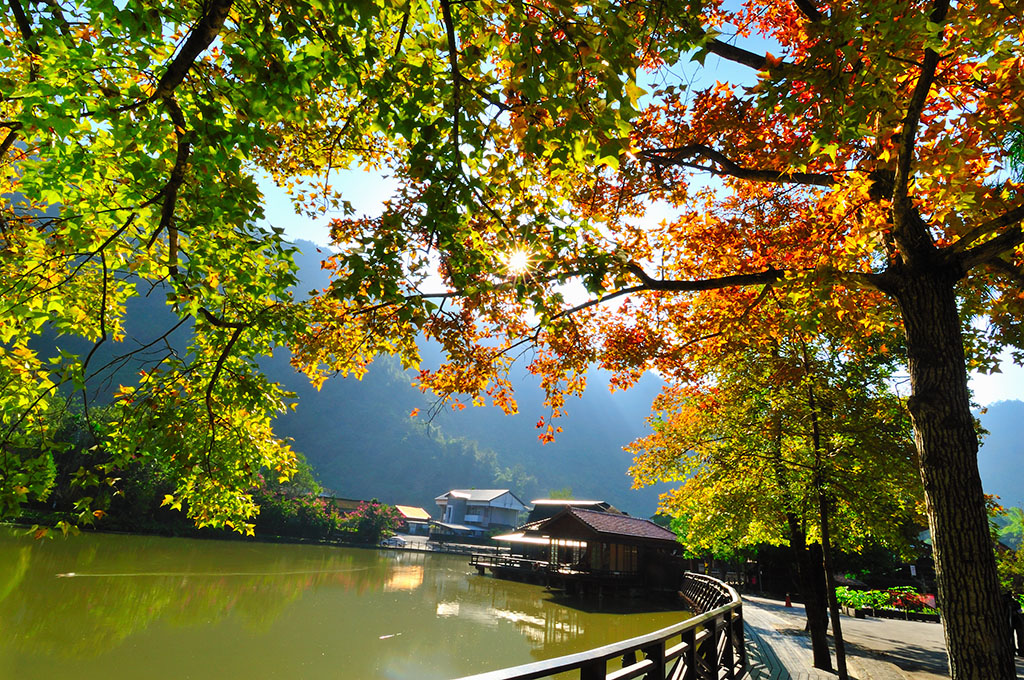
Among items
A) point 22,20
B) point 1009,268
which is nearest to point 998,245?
point 1009,268

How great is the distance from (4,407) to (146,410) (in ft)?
4.07

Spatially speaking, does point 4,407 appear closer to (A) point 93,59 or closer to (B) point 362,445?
(A) point 93,59

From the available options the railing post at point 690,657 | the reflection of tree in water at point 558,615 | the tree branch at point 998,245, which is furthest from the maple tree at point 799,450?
the reflection of tree in water at point 558,615

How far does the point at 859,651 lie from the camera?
1195 cm

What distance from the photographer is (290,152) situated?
7.33m

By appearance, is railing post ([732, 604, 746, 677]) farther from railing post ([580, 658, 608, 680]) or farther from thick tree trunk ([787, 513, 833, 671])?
railing post ([580, 658, 608, 680])

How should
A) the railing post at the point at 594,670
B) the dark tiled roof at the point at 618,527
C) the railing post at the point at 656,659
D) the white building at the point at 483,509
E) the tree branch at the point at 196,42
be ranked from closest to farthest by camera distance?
1. the railing post at the point at 594,670
2. the tree branch at the point at 196,42
3. the railing post at the point at 656,659
4. the dark tiled roof at the point at 618,527
5. the white building at the point at 483,509

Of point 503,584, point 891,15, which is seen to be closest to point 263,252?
point 891,15

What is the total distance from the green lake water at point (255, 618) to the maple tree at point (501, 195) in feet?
22.6

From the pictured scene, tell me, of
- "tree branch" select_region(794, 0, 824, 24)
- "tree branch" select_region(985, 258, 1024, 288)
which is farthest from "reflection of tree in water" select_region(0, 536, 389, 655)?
"tree branch" select_region(985, 258, 1024, 288)

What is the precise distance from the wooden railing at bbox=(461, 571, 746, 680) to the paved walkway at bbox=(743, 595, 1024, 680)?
4.69 feet

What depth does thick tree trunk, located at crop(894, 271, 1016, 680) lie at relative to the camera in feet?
12.4

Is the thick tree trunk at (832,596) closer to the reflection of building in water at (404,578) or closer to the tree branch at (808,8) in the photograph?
the tree branch at (808,8)

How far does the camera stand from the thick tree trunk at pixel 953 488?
A: 3.78 metres
